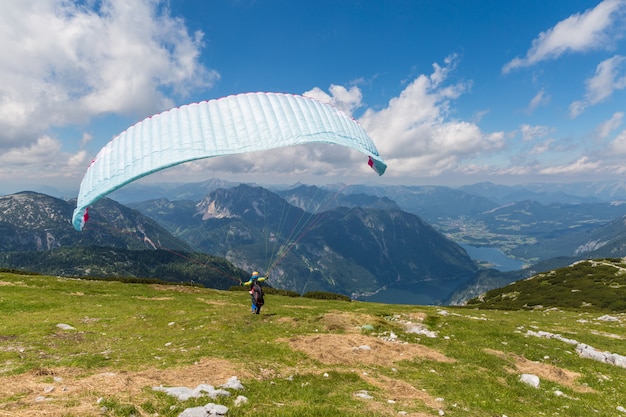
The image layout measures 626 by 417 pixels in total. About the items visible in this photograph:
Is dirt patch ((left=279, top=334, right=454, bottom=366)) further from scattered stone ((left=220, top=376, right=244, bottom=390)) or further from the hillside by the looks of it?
the hillside

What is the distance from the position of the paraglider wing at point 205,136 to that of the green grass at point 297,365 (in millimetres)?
6671

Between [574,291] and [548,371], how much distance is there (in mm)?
59193

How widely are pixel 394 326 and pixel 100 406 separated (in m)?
16.9

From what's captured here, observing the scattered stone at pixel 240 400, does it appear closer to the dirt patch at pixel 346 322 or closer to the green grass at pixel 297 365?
the green grass at pixel 297 365

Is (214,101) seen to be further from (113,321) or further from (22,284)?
(22,284)

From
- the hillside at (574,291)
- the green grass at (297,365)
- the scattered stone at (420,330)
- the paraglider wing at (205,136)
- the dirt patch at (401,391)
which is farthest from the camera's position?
the hillside at (574,291)

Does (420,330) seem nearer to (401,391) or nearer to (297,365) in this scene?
(401,391)

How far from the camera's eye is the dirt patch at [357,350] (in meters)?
13.8

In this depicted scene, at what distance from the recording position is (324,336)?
16469mm

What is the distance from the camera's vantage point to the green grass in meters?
8.46

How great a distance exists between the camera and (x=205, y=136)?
1406cm

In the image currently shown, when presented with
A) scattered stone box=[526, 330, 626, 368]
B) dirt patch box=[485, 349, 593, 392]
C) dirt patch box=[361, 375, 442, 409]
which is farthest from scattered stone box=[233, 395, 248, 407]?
scattered stone box=[526, 330, 626, 368]

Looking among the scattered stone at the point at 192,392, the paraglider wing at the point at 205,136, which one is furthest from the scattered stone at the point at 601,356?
the scattered stone at the point at 192,392

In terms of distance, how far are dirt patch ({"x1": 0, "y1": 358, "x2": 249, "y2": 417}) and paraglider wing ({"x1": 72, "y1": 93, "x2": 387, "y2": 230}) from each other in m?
6.56
